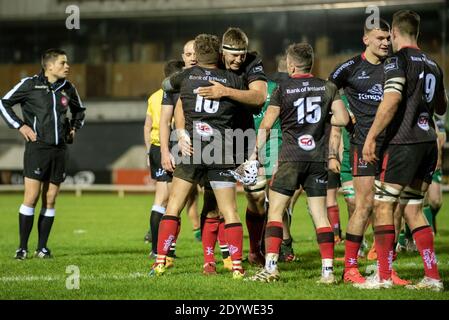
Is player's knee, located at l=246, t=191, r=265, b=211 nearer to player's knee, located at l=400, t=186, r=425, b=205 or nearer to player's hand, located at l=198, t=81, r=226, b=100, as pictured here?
player's hand, located at l=198, t=81, r=226, b=100

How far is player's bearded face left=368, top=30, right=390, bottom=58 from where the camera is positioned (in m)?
8.34

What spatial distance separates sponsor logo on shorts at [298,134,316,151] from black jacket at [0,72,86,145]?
4141 millimetres

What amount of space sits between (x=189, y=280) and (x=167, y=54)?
31052 millimetres

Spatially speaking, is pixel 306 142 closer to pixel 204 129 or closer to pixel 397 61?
pixel 204 129

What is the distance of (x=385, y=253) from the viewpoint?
7.61 m

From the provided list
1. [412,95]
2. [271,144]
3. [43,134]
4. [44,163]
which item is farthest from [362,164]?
[43,134]

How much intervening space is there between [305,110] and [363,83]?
0.82 metres

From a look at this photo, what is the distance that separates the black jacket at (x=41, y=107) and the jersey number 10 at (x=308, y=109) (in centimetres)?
415

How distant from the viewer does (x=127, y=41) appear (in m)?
38.9

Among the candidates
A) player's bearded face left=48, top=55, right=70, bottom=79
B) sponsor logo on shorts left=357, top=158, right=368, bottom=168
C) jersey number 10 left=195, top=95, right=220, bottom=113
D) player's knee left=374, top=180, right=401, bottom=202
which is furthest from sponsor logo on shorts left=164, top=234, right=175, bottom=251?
player's bearded face left=48, top=55, right=70, bottom=79

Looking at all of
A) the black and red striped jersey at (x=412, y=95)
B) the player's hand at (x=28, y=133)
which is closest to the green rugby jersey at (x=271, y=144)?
the player's hand at (x=28, y=133)

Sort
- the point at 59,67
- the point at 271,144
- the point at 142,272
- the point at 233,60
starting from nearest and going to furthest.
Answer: the point at 233,60 → the point at 142,272 → the point at 271,144 → the point at 59,67
